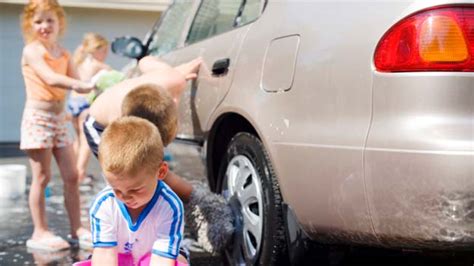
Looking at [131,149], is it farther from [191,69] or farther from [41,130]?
[41,130]

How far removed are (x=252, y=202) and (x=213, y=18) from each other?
147 cm

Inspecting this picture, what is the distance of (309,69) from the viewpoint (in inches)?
97.4

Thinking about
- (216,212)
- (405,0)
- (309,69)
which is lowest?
(216,212)

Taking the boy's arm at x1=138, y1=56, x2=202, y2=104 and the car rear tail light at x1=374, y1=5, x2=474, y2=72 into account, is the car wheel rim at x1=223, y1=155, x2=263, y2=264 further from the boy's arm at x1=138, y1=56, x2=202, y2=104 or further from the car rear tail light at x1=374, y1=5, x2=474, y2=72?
the car rear tail light at x1=374, y1=5, x2=474, y2=72

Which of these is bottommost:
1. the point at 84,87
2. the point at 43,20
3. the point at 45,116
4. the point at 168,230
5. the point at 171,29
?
the point at 168,230

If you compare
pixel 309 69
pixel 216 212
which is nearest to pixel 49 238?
pixel 216 212

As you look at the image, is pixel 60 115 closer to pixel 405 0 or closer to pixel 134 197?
pixel 134 197

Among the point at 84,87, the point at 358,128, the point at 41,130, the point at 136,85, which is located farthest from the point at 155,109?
the point at 41,130

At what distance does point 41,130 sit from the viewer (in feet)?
12.7

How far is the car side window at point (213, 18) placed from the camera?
3.58m

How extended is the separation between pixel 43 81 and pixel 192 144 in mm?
1024

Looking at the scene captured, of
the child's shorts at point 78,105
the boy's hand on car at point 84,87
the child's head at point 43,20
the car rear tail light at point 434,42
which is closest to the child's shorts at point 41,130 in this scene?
the boy's hand on car at point 84,87

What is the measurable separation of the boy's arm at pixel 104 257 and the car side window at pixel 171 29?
7.72ft

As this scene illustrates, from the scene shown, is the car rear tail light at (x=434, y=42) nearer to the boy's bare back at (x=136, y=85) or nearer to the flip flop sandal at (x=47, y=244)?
the boy's bare back at (x=136, y=85)
